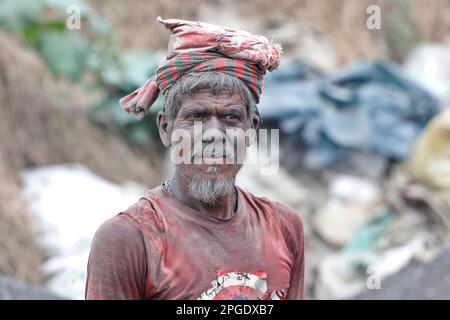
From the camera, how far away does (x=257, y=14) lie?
8.32 meters

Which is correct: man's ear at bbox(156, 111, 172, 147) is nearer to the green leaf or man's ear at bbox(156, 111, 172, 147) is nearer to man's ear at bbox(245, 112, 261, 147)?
man's ear at bbox(245, 112, 261, 147)

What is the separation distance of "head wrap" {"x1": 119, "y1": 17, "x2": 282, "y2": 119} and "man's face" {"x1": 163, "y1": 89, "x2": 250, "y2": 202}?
0.07m

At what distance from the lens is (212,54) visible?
2.11 meters

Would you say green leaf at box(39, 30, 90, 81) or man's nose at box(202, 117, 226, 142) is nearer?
man's nose at box(202, 117, 226, 142)

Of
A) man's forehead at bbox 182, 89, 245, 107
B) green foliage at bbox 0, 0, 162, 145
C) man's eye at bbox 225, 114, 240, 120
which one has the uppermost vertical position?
green foliage at bbox 0, 0, 162, 145

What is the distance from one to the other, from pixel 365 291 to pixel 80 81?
2970mm

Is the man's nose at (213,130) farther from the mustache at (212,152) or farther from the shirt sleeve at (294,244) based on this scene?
the shirt sleeve at (294,244)

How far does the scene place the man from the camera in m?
1.97

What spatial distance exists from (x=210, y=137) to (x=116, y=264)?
1.33 ft

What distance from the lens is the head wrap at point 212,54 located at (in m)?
2.10

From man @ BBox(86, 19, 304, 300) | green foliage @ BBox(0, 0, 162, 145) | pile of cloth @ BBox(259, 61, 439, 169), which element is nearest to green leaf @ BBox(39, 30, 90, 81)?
green foliage @ BBox(0, 0, 162, 145)

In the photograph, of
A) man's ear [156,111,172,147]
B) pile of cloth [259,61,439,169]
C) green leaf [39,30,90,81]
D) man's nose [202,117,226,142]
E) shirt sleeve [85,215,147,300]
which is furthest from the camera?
pile of cloth [259,61,439,169]

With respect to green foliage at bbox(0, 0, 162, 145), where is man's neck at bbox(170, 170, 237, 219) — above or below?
below

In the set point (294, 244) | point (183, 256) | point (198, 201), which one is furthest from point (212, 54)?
point (294, 244)
